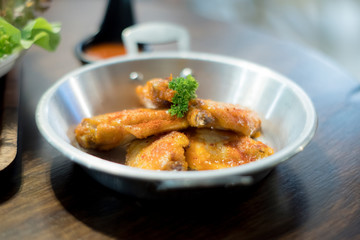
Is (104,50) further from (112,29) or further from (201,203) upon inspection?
(201,203)

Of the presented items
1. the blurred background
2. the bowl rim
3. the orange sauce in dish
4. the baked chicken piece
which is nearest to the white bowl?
the bowl rim

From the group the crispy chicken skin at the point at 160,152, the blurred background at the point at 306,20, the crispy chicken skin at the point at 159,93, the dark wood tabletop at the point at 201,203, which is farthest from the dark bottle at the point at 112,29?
the blurred background at the point at 306,20

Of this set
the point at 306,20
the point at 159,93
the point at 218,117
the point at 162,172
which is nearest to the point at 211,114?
the point at 218,117

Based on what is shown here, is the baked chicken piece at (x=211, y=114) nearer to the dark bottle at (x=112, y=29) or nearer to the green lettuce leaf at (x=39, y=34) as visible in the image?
the green lettuce leaf at (x=39, y=34)

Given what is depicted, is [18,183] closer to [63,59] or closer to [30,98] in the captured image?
[30,98]

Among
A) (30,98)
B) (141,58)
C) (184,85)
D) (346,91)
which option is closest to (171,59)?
(141,58)

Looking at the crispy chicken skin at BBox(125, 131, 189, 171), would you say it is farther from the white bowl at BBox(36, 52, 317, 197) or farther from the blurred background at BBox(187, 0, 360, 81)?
the blurred background at BBox(187, 0, 360, 81)
